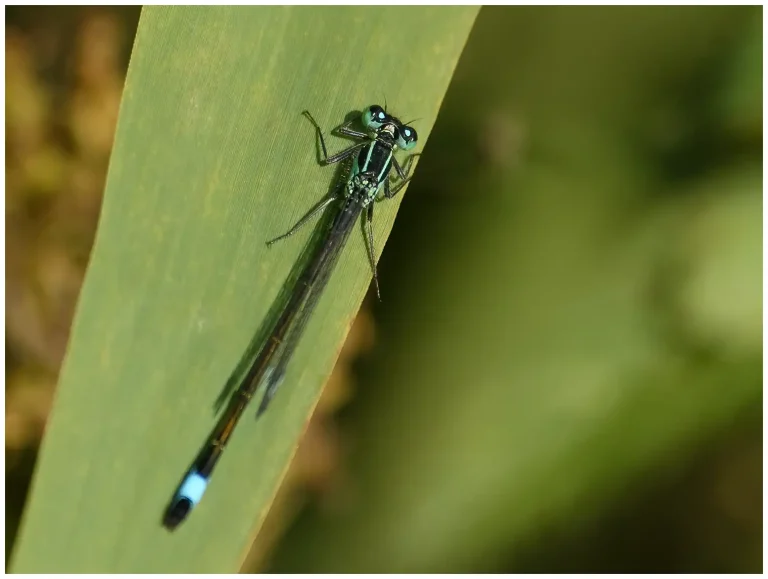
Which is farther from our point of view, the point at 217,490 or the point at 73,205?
the point at 73,205

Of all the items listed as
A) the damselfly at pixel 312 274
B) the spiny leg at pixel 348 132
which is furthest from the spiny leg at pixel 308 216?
the spiny leg at pixel 348 132

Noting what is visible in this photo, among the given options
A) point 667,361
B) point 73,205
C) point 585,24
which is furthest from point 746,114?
point 73,205

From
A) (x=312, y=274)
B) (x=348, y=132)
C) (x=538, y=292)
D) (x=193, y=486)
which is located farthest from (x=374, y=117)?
(x=538, y=292)

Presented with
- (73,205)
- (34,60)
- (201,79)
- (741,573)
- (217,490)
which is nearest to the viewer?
(201,79)

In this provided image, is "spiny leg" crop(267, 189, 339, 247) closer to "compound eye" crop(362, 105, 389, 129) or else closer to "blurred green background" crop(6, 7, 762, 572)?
"compound eye" crop(362, 105, 389, 129)

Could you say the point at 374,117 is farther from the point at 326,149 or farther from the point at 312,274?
the point at 312,274

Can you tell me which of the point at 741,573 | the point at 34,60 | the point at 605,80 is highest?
the point at 34,60

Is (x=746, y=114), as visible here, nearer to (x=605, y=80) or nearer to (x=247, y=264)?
(x=605, y=80)

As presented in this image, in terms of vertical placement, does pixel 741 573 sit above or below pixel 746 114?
below
